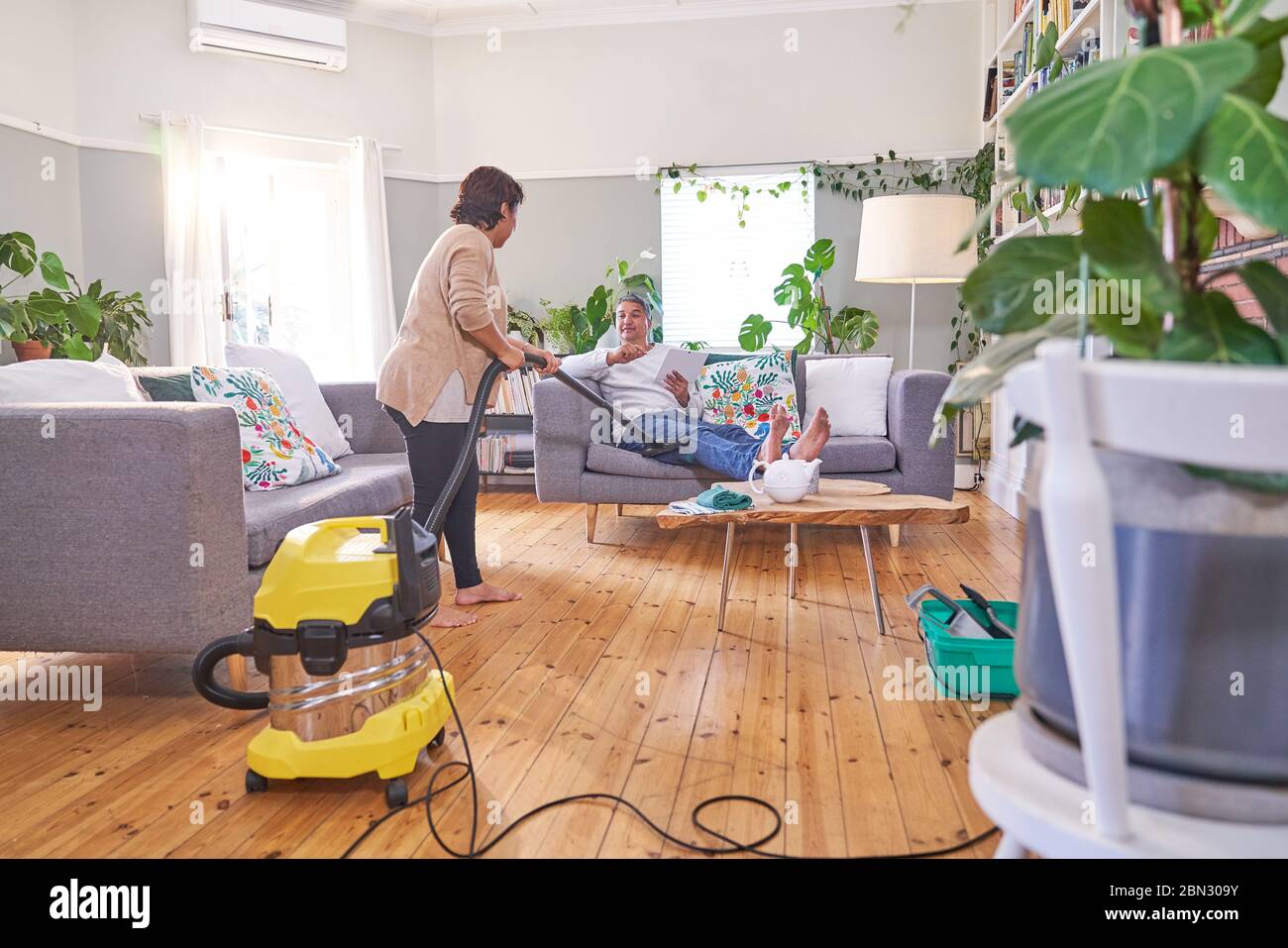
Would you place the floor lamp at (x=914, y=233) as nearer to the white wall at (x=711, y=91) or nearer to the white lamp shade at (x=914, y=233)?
the white lamp shade at (x=914, y=233)

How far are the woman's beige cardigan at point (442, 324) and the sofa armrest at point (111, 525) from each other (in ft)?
2.61

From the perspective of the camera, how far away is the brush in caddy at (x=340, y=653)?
1.61m

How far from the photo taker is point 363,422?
3861 mm

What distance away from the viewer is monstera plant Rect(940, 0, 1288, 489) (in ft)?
2.31

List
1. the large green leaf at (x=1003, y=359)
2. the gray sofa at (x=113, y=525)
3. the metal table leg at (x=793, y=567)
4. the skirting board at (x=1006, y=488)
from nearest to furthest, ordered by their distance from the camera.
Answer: the large green leaf at (x=1003, y=359)
the gray sofa at (x=113, y=525)
the metal table leg at (x=793, y=567)
the skirting board at (x=1006, y=488)

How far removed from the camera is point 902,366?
5805 mm

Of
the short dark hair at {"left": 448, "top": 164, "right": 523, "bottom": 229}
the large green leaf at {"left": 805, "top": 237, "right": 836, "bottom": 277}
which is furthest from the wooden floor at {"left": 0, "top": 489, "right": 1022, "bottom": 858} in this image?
the large green leaf at {"left": 805, "top": 237, "right": 836, "bottom": 277}

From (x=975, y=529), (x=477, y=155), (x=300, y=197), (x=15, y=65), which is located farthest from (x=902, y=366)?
(x=15, y=65)

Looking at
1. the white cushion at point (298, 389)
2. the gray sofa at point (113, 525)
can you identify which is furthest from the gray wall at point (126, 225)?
the gray sofa at point (113, 525)

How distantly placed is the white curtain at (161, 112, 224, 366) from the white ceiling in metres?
1.07

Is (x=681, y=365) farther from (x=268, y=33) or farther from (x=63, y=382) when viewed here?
(x=268, y=33)

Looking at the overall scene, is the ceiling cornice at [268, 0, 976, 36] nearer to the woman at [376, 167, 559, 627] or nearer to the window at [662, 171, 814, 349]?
the window at [662, 171, 814, 349]

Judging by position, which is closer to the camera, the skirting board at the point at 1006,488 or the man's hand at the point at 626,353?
the man's hand at the point at 626,353
